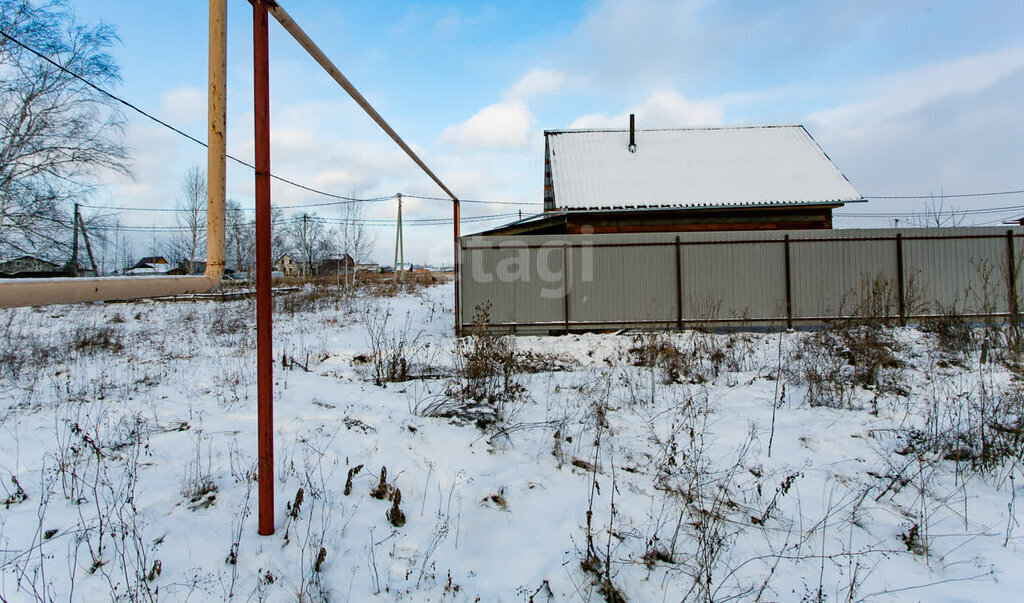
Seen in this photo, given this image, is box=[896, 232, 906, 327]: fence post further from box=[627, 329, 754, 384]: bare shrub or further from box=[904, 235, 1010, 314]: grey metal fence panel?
box=[627, 329, 754, 384]: bare shrub

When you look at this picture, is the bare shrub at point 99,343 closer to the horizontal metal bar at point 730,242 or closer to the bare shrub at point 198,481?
the bare shrub at point 198,481

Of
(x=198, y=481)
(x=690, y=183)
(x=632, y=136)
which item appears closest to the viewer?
(x=198, y=481)

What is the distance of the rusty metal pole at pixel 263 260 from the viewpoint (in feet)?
7.28

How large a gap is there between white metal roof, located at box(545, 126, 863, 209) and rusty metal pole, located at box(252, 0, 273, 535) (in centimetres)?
1114

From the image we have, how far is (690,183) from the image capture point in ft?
45.8

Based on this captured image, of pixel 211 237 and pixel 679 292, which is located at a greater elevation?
pixel 211 237

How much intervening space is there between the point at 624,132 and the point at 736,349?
38.7 feet

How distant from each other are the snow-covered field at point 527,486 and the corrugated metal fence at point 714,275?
3.81m

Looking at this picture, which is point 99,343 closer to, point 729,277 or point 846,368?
point 846,368

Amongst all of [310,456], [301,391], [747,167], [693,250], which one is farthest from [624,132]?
[310,456]

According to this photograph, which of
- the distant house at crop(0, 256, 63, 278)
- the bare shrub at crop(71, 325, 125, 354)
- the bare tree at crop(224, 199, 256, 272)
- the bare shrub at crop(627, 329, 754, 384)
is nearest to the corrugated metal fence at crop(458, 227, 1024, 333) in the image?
the bare shrub at crop(627, 329, 754, 384)

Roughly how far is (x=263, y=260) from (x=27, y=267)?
55.1ft

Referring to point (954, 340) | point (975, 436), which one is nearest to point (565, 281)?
point (954, 340)

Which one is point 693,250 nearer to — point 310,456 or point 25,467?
point 310,456
